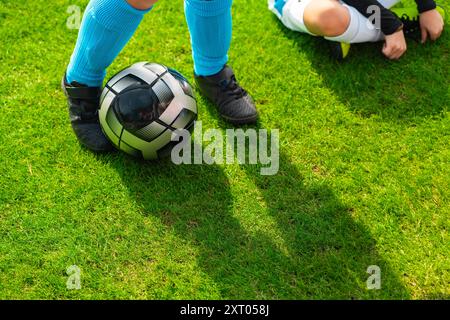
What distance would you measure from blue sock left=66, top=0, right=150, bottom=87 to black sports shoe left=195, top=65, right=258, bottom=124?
24.2 inches

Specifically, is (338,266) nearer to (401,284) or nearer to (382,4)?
(401,284)

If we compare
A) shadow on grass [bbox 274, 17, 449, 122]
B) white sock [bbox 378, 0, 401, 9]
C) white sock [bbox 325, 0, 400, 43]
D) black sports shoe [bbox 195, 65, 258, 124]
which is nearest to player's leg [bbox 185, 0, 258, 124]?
black sports shoe [bbox 195, 65, 258, 124]

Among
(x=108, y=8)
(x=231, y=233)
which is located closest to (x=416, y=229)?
(x=231, y=233)

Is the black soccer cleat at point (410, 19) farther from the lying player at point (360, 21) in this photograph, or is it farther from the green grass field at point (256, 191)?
the green grass field at point (256, 191)

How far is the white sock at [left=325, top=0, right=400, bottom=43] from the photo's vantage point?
3314 mm

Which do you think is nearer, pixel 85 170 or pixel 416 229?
pixel 416 229

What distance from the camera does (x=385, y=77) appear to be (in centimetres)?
333

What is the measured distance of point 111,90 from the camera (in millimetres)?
2684

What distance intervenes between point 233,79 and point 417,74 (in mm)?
1087

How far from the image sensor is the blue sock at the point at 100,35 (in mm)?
2455

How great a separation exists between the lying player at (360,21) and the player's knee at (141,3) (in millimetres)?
1237

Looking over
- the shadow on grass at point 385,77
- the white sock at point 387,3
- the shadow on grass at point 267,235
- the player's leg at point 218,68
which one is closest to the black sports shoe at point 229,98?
the player's leg at point 218,68

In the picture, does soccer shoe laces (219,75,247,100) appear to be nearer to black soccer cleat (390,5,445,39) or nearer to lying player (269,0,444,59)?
lying player (269,0,444,59)

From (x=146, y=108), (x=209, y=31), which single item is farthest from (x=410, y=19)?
(x=146, y=108)
